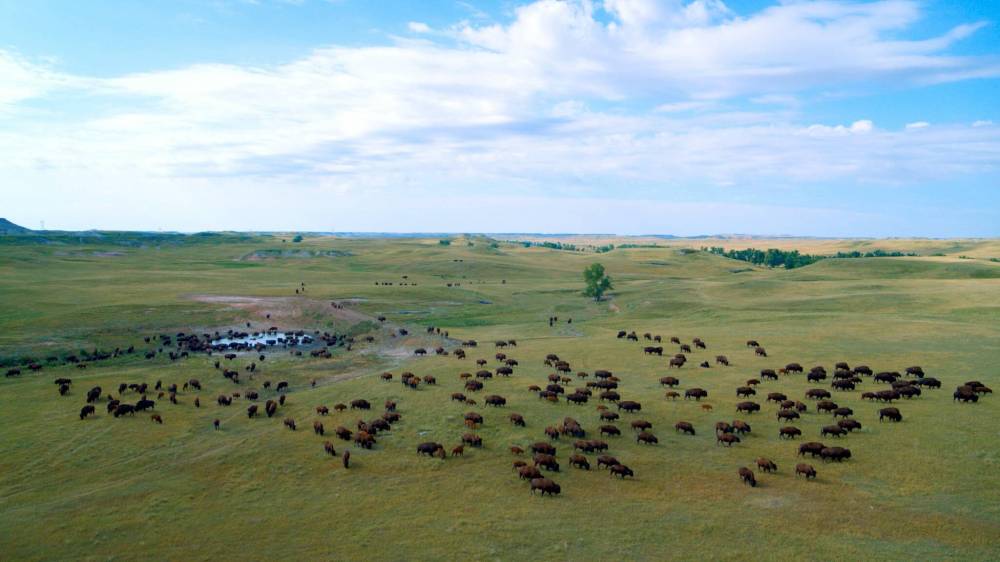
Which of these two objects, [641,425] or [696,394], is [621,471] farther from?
[696,394]

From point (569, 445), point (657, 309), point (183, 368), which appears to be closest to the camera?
point (569, 445)

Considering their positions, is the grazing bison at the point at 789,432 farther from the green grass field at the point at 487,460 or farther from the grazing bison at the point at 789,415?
the grazing bison at the point at 789,415

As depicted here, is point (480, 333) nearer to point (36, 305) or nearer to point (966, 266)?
point (36, 305)

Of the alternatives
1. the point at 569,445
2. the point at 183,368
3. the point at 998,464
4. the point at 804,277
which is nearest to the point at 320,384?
the point at 183,368

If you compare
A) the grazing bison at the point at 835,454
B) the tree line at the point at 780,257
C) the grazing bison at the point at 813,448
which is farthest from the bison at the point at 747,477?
the tree line at the point at 780,257

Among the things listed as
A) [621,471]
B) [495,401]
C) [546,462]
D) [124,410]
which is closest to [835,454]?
[621,471]
